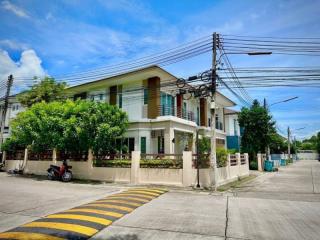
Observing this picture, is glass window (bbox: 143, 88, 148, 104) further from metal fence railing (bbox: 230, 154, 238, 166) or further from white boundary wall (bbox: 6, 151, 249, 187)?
metal fence railing (bbox: 230, 154, 238, 166)

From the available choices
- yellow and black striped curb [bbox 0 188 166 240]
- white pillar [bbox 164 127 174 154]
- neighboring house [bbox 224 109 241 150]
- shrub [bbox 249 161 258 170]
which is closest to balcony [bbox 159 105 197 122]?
white pillar [bbox 164 127 174 154]

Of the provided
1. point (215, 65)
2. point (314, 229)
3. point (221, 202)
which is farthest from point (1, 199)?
point (215, 65)

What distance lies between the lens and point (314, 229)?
19.9ft

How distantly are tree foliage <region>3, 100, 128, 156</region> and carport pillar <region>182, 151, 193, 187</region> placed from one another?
14.5 ft

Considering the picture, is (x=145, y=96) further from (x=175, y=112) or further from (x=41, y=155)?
(x=41, y=155)

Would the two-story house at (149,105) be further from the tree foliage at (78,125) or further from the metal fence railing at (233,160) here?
the metal fence railing at (233,160)

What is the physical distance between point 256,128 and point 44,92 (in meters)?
19.3

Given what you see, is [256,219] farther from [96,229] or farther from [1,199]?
[1,199]

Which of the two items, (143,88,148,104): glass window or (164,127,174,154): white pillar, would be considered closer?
(164,127,174,154): white pillar

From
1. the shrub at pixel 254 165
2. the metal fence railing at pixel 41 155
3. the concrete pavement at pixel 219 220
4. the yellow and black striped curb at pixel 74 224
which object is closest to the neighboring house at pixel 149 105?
the metal fence railing at pixel 41 155

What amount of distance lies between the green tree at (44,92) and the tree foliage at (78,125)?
391 cm

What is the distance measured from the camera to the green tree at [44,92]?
20.8 meters

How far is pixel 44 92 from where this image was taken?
20.7m

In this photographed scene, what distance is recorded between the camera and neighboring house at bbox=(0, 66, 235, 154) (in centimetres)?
1738
